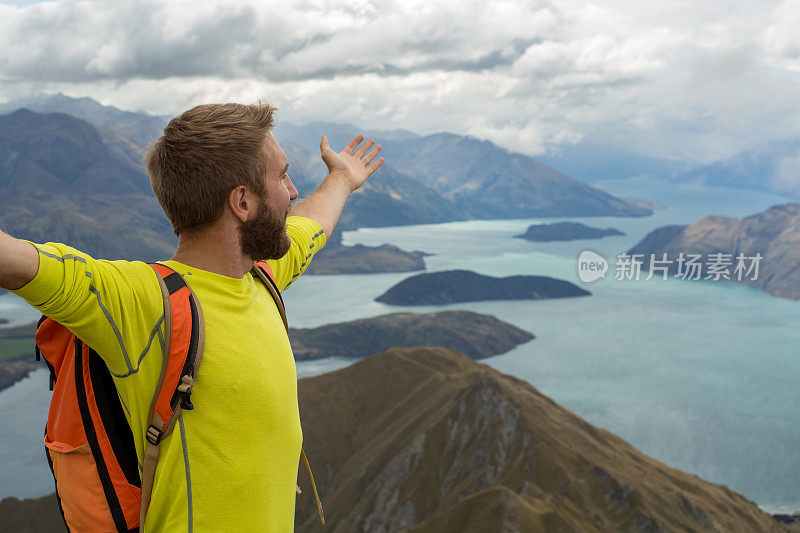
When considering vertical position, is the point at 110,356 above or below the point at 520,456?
above

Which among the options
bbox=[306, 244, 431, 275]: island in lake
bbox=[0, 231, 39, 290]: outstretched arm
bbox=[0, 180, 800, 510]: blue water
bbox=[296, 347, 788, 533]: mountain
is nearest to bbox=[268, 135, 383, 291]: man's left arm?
bbox=[0, 231, 39, 290]: outstretched arm

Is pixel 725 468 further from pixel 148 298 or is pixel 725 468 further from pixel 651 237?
pixel 651 237

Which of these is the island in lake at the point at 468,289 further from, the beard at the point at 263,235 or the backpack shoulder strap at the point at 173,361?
the backpack shoulder strap at the point at 173,361

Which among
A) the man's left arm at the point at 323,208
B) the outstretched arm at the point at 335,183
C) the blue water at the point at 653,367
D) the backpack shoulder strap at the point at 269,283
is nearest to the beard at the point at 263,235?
the backpack shoulder strap at the point at 269,283

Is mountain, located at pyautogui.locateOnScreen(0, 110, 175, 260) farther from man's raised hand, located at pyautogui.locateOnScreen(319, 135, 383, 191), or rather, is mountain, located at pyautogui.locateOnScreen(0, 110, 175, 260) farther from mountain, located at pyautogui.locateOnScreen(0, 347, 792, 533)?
man's raised hand, located at pyautogui.locateOnScreen(319, 135, 383, 191)

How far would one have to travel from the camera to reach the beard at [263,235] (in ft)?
4.99

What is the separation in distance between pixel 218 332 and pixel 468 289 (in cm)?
9196

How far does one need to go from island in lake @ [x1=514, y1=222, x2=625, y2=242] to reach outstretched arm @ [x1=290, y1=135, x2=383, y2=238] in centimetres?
15497

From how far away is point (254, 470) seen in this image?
1501 mm

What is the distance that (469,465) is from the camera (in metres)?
23.7

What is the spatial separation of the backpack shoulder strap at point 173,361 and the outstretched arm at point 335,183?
3.21 ft

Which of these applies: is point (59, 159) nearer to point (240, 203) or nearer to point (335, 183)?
point (335, 183)

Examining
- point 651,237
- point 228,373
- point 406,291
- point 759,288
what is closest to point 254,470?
point 228,373

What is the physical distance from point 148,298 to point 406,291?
3491 inches
